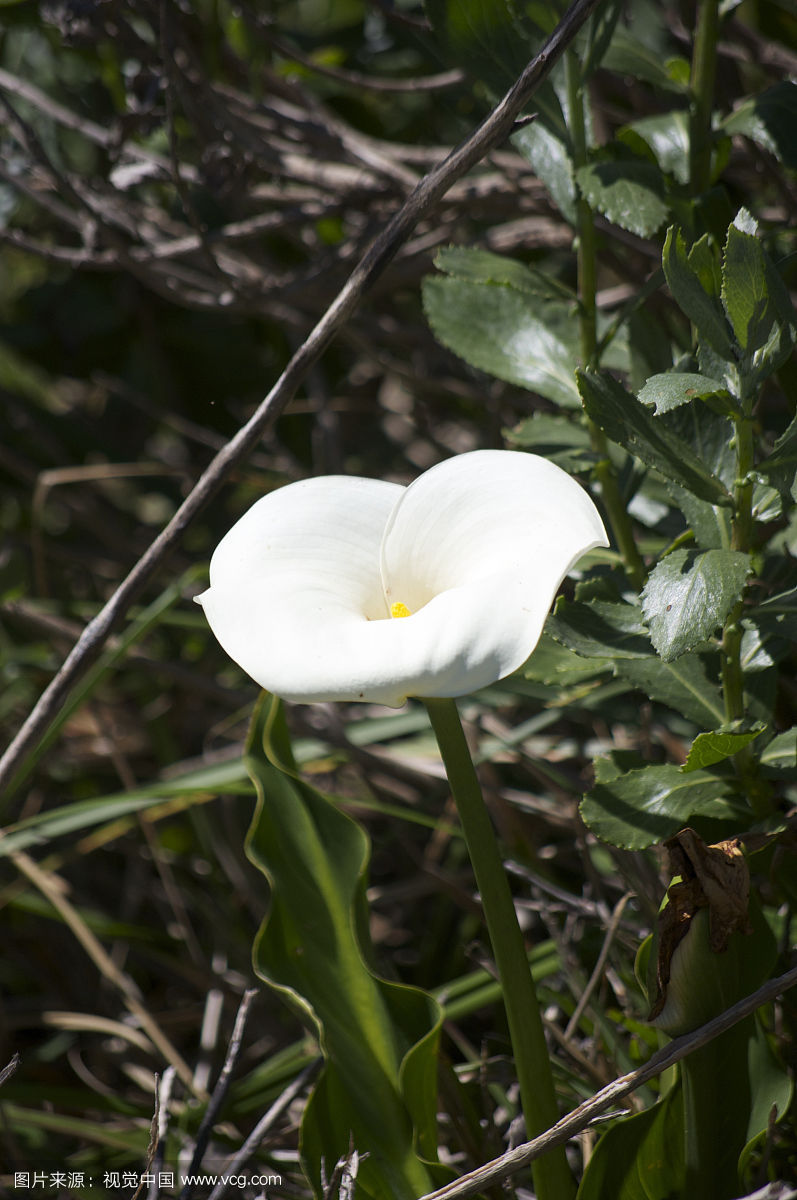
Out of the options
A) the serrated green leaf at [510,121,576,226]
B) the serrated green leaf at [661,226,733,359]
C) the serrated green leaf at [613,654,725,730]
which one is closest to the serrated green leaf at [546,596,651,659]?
the serrated green leaf at [613,654,725,730]

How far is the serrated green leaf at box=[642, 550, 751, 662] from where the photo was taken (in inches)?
19.1

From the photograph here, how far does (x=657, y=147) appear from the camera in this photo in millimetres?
750

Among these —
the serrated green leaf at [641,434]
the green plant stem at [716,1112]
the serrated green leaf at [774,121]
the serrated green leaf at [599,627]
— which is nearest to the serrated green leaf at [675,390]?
the serrated green leaf at [641,434]

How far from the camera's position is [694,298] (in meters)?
0.50

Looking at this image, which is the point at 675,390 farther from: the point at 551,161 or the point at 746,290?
the point at 551,161

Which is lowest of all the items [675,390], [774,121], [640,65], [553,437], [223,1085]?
[223,1085]

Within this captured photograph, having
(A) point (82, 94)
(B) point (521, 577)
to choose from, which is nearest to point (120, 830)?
(B) point (521, 577)

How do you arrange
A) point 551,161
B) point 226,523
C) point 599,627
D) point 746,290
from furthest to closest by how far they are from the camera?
point 226,523 → point 551,161 → point 599,627 → point 746,290

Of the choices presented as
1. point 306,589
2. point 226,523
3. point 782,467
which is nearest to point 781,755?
point 782,467

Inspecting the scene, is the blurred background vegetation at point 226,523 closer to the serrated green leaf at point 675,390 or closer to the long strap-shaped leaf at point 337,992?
the long strap-shaped leaf at point 337,992

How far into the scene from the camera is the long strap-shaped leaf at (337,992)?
585 mm

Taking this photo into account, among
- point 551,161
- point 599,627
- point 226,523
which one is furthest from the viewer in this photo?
point 226,523

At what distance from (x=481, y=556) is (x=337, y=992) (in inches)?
12.1

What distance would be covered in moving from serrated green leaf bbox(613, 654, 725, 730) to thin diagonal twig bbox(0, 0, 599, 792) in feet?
0.90
